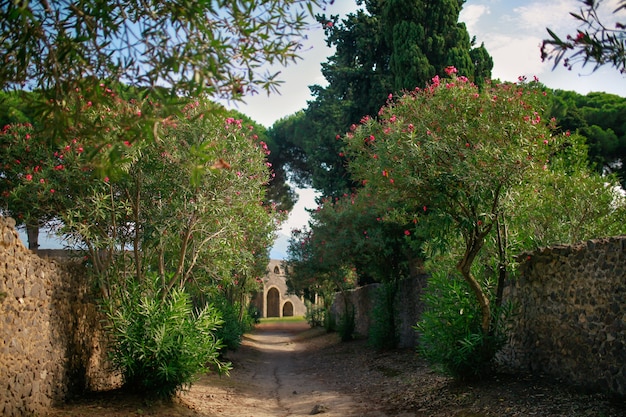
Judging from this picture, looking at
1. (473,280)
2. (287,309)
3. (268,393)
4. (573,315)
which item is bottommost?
(287,309)

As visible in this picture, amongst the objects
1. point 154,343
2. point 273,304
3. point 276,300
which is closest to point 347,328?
point 154,343

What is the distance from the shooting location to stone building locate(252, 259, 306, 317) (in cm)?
5081

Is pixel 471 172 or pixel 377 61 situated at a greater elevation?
pixel 377 61

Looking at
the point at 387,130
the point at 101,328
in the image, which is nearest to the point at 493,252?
the point at 387,130

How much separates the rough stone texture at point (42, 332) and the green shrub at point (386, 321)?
971 centimetres

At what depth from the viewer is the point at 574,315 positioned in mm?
7688

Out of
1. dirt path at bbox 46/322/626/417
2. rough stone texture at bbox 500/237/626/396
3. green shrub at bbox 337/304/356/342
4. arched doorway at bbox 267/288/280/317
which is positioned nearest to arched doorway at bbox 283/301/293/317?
arched doorway at bbox 267/288/280/317

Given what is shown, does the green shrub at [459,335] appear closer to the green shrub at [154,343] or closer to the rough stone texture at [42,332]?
the green shrub at [154,343]

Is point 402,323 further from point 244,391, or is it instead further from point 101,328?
point 101,328

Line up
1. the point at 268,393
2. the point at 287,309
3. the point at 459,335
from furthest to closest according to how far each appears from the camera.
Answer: the point at 287,309, the point at 268,393, the point at 459,335

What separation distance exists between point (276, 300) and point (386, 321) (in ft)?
124

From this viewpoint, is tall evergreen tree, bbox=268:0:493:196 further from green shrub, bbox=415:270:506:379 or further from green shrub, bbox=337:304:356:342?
green shrub, bbox=415:270:506:379

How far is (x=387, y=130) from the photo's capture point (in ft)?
29.5

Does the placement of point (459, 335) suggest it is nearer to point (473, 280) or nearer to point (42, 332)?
point (473, 280)
